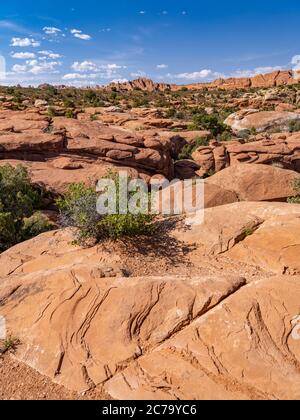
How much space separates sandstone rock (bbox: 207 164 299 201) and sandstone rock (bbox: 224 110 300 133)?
22.0m

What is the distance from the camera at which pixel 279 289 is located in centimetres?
450

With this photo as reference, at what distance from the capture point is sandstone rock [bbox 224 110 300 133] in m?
33.0

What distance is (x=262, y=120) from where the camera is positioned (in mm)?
A: 33719

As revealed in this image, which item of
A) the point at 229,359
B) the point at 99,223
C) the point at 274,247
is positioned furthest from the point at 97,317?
the point at 274,247

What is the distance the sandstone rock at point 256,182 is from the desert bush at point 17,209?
210 inches

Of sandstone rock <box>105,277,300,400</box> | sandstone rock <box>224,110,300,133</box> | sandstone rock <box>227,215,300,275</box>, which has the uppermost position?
sandstone rock <box>224,110,300,133</box>

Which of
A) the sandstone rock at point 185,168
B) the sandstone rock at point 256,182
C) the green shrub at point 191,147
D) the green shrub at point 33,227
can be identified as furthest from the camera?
the green shrub at point 191,147

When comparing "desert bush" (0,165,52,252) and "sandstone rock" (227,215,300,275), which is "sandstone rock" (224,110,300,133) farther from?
"sandstone rock" (227,215,300,275)

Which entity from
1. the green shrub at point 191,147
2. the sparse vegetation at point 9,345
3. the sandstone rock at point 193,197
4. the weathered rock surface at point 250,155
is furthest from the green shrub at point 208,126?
the sparse vegetation at point 9,345

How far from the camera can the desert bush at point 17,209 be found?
9.98 meters

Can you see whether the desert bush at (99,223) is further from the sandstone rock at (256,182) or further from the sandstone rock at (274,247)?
the sandstone rock at (256,182)


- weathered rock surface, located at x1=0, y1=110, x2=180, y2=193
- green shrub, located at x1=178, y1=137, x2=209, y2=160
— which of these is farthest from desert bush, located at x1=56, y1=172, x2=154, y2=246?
green shrub, located at x1=178, y1=137, x2=209, y2=160
